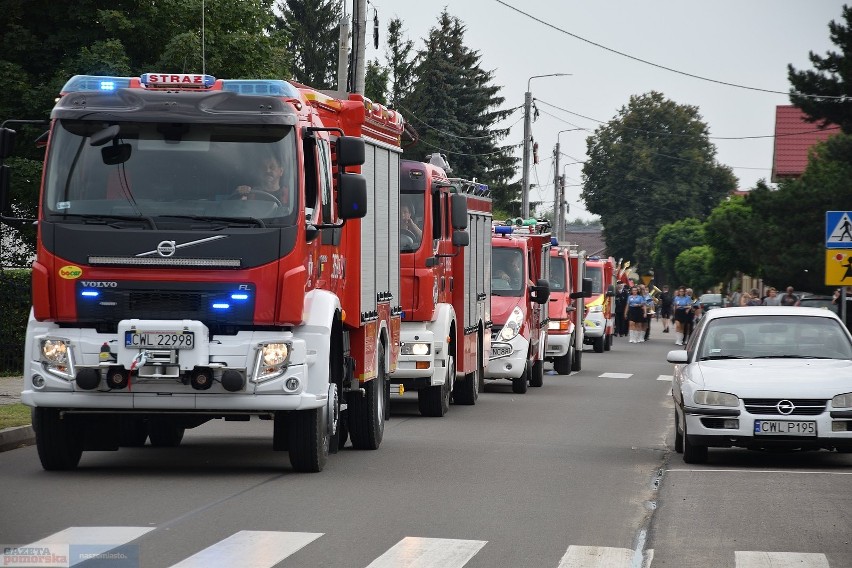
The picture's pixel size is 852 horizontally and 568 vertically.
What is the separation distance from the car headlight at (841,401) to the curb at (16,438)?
7.14 metres

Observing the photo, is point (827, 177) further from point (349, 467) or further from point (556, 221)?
point (349, 467)

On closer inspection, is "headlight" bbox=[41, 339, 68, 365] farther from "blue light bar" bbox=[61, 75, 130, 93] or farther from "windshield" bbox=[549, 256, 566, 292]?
"windshield" bbox=[549, 256, 566, 292]

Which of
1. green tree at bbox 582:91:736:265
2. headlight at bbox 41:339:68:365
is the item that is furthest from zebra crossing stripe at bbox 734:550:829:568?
green tree at bbox 582:91:736:265

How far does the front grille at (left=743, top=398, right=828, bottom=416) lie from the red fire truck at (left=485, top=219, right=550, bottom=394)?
10942 mm

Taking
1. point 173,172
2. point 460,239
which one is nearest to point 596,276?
point 460,239

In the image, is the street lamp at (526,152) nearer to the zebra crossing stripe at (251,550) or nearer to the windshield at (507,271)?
the windshield at (507,271)

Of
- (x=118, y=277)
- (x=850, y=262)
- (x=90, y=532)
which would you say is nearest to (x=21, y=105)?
(x=850, y=262)

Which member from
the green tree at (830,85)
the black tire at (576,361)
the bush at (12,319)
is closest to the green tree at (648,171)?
the green tree at (830,85)

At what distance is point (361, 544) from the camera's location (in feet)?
30.7

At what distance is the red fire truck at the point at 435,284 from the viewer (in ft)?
62.4

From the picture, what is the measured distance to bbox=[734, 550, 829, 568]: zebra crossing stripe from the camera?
8.87m

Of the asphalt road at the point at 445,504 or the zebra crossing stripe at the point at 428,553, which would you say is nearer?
the zebra crossing stripe at the point at 428,553

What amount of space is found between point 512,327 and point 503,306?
1.44 ft

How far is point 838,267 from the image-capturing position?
2428 centimetres
